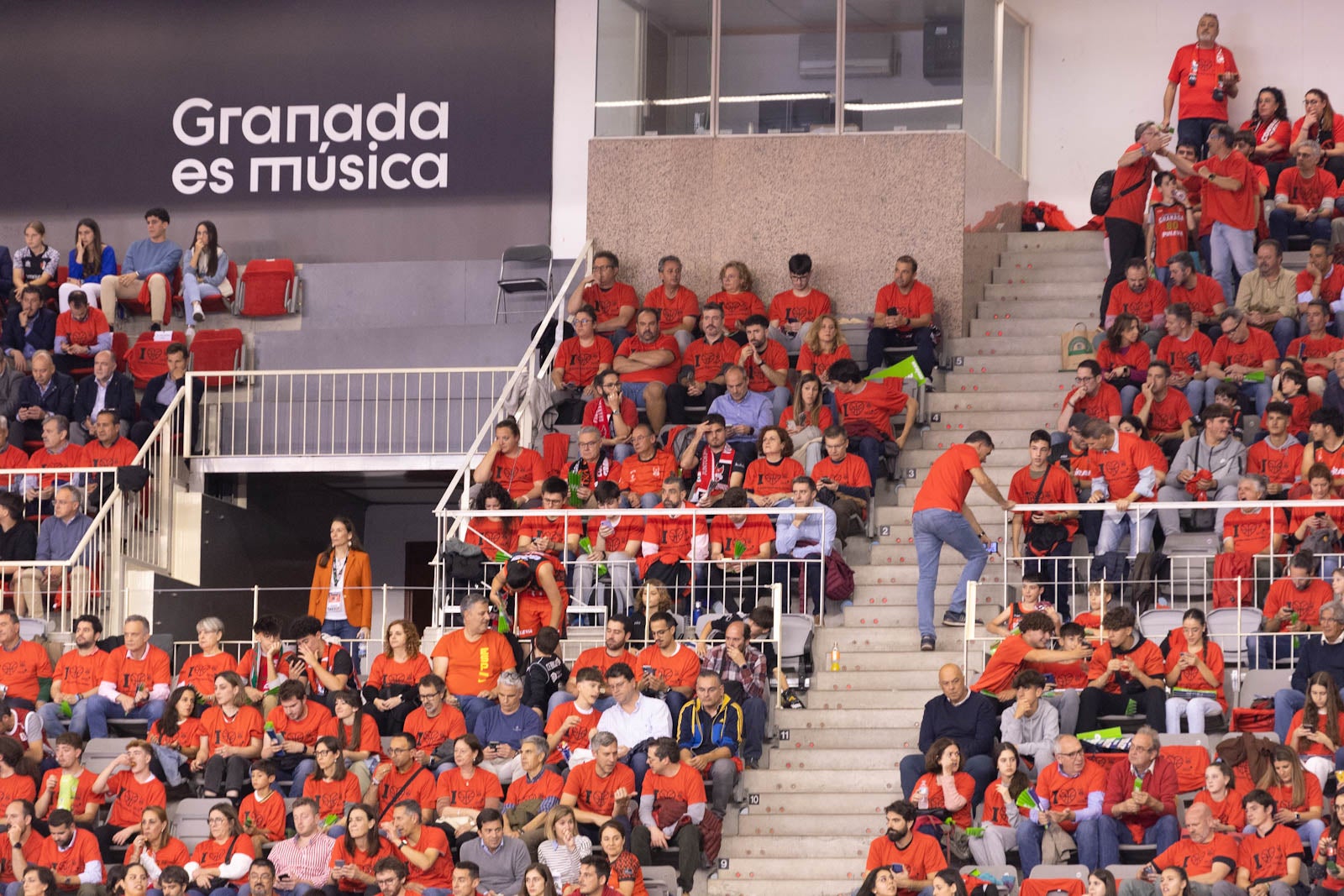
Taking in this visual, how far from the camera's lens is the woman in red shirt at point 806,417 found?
16141 mm

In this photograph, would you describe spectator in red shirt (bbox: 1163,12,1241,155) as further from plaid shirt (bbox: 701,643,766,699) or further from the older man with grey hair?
the older man with grey hair

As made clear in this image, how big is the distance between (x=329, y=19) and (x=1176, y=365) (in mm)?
8574

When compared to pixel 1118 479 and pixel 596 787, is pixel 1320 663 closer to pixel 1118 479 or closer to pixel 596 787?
pixel 1118 479

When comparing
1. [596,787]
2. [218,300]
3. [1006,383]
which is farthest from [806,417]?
[218,300]

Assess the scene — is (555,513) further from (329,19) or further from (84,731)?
(329,19)

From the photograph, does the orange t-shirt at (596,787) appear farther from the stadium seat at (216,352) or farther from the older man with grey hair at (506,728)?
the stadium seat at (216,352)

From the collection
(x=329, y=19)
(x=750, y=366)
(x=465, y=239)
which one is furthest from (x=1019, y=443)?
(x=329, y=19)

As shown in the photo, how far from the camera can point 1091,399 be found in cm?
1589

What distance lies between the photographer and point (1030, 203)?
19.3 meters

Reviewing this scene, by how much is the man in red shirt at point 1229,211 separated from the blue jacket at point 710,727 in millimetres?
5846

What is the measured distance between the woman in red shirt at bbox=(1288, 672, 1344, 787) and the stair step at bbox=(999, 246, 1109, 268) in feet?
21.3

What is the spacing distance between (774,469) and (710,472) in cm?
51

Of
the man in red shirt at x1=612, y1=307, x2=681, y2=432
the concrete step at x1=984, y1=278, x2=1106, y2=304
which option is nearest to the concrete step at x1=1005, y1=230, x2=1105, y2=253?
the concrete step at x1=984, y1=278, x2=1106, y2=304

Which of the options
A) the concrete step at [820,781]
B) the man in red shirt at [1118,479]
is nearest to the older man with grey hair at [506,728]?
the concrete step at [820,781]
